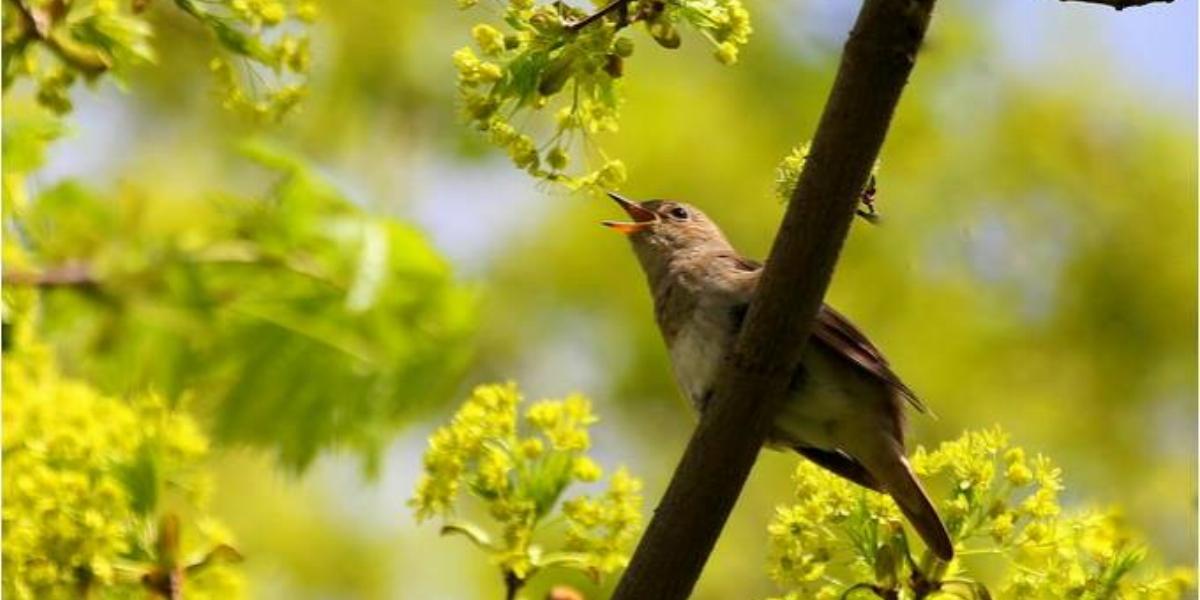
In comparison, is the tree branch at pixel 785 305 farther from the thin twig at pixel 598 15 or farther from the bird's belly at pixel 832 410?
the bird's belly at pixel 832 410

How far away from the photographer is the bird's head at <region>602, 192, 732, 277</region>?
439 centimetres

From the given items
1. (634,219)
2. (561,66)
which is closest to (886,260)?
(634,219)

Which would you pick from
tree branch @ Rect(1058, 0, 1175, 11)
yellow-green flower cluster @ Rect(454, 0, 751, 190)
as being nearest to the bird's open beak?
yellow-green flower cluster @ Rect(454, 0, 751, 190)

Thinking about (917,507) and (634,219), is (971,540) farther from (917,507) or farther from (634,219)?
(634,219)

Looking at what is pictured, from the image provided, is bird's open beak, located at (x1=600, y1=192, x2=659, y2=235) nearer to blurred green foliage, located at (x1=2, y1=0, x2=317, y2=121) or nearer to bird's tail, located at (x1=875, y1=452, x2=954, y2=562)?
bird's tail, located at (x1=875, y1=452, x2=954, y2=562)

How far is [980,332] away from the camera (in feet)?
26.9

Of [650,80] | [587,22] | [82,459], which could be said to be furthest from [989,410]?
[587,22]

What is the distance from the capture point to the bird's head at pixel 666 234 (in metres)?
4.39

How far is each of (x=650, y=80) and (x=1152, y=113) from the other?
6.88 ft

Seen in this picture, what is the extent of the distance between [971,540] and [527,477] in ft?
2.05

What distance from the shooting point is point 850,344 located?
3805 millimetres

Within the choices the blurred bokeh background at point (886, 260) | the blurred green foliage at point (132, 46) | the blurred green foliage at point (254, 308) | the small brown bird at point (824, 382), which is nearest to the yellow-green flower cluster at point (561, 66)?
the blurred green foliage at point (132, 46)

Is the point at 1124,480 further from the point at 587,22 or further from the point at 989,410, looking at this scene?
the point at 587,22

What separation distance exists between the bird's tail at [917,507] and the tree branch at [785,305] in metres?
0.32
